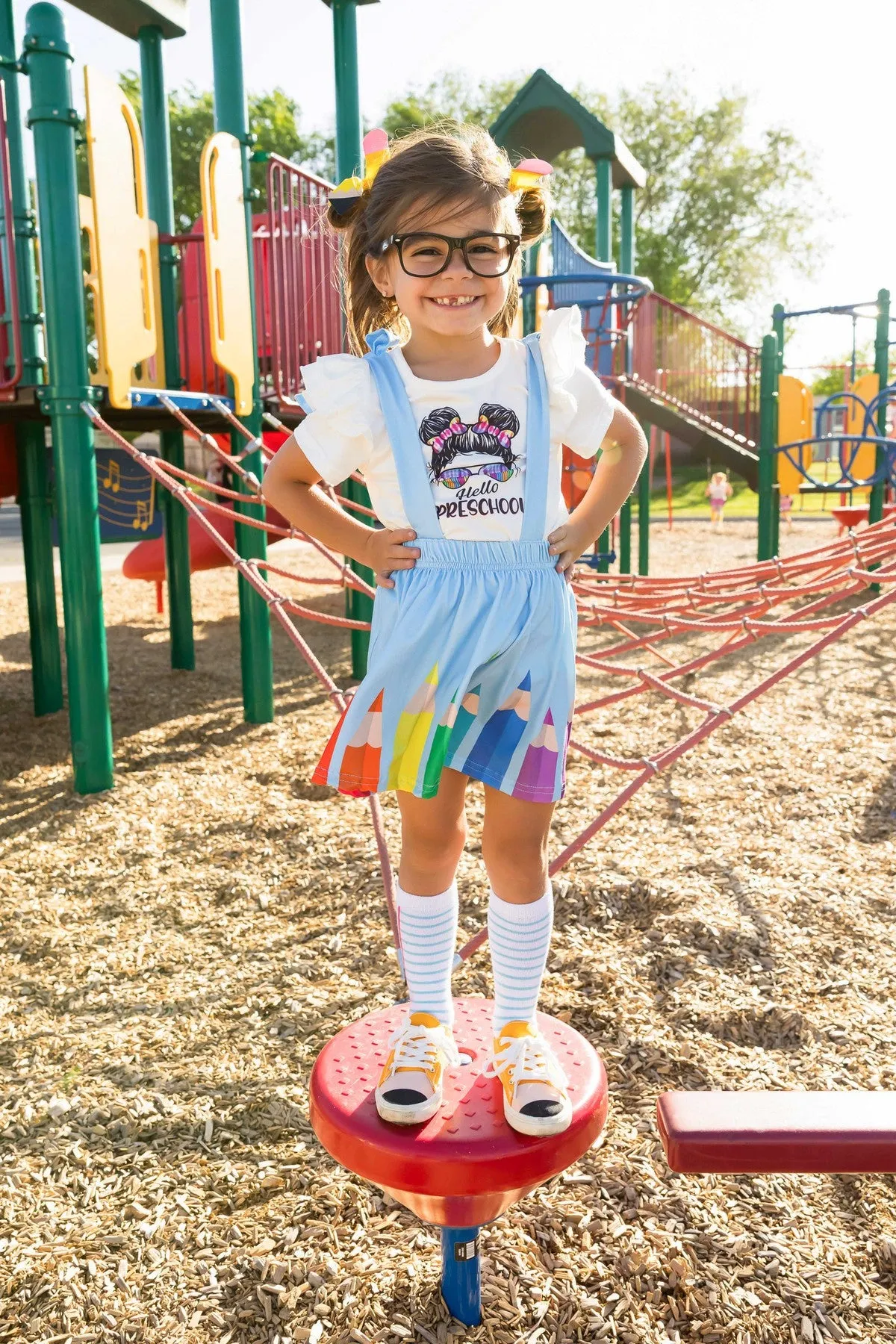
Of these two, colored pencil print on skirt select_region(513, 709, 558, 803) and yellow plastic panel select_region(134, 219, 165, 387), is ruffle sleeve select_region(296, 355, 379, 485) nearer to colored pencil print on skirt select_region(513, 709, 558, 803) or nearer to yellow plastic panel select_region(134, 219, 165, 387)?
colored pencil print on skirt select_region(513, 709, 558, 803)

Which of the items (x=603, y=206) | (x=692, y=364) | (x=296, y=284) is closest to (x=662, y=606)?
(x=296, y=284)

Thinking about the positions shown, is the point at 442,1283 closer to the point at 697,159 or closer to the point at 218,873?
the point at 218,873

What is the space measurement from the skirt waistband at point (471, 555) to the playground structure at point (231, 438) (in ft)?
1.04

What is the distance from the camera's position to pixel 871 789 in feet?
13.4

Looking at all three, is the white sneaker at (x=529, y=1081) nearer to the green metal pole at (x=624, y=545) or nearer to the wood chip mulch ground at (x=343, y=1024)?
the wood chip mulch ground at (x=343, y=1024)

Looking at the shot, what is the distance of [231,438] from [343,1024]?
3.69 m

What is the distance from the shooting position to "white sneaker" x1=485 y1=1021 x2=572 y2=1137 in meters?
1.49

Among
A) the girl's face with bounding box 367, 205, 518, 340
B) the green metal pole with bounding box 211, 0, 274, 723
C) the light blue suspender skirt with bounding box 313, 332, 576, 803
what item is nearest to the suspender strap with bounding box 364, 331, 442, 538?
the light blue suspender skirt with bounding box 313, 332, 576, 803

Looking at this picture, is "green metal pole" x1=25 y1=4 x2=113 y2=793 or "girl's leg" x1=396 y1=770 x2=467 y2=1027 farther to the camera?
"green metal pole" x1=25 y1=4 x2=113 y2=793

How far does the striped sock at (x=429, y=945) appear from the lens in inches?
65.7

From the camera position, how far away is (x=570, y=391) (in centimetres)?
163

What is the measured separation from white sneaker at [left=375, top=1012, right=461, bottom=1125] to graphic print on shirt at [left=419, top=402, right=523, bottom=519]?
2.50 ft

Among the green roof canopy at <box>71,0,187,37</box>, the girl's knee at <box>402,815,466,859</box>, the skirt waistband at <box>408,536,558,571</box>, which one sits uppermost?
the green roof canopy at <box>71,0,187,37</box>

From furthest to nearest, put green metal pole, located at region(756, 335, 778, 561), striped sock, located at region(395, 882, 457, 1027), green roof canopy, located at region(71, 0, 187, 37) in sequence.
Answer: green metal pole, located at region(756, 335, 778, 561), green roof canopy, located at region(71, 0, 187, 37), striped sock, located at region(395, 882, 457, 1027)
